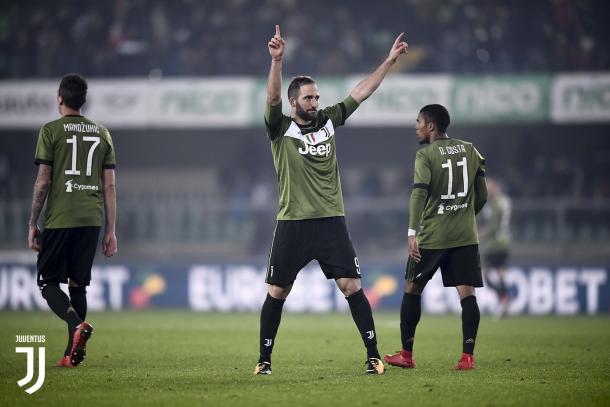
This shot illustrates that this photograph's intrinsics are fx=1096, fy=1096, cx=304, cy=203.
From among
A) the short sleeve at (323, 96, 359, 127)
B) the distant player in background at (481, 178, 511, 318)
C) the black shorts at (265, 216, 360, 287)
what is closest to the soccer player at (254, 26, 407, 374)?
the black shorts at (265, 216, 360, 287)

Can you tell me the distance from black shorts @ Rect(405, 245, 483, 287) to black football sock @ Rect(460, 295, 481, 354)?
16 cm

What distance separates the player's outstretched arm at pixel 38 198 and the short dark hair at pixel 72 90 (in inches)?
22.6

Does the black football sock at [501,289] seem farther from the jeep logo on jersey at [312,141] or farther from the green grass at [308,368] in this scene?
the jeep logo on jersey at [312,141]

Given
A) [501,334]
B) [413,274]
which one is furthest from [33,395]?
[501,334]

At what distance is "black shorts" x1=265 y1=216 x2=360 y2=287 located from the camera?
8602mm

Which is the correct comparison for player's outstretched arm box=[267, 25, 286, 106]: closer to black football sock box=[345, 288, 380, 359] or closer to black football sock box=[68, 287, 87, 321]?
black football sock box=[345, 288, 380, 359]

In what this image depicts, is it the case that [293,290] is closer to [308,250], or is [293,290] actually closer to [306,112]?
[308,250]

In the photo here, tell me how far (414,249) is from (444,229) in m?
0.37

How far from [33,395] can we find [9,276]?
14.0m

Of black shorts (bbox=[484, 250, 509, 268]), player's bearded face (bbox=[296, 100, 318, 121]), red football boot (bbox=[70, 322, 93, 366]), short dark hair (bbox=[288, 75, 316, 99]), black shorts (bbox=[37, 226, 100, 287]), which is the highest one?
short dark hair (bbox=[288, 75, 316, 99])

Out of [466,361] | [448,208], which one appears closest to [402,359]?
[466,361]

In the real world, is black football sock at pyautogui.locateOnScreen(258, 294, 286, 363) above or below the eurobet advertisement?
above

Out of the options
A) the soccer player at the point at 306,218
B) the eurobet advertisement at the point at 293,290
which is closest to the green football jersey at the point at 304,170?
the soccer player at the point at 306,218

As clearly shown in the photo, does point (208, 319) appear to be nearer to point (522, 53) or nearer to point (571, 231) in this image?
point (571, 231)
